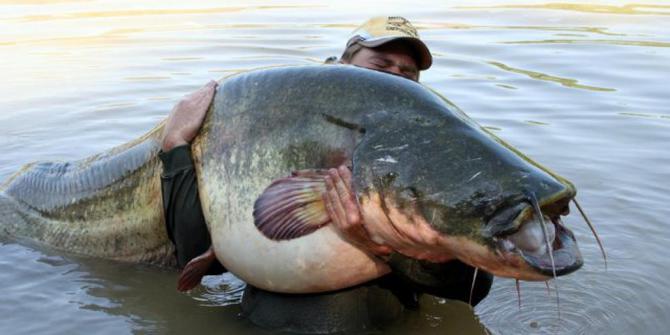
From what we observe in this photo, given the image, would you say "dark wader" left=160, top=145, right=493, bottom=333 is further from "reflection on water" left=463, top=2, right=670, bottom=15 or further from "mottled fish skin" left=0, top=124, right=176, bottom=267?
"reflection on water" left=463, top=2, right=670, bottom=15

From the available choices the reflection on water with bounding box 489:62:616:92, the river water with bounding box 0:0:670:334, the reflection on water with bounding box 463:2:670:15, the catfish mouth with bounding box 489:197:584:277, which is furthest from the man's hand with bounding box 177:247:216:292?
the reflection on water with bounding box 463:2:670:15

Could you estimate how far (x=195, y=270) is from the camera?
11.1ft

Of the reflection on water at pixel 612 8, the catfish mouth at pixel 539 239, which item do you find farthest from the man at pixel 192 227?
the reflection on water at pixel 612 8

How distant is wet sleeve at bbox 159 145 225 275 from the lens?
3402 millimetres

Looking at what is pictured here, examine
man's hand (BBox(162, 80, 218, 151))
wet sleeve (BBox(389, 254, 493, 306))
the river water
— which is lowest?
the river water

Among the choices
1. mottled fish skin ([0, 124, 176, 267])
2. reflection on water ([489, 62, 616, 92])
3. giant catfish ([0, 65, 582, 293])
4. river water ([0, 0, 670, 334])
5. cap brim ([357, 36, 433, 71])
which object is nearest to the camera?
giant catfish ([0, 65, 582, 293])

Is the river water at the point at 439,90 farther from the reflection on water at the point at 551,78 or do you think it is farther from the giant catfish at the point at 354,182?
the giant catfish at the point at 354,182

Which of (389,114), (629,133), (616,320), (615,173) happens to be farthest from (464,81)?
(389,114)

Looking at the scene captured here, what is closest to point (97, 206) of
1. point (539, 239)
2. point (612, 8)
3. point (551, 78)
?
point (539, 239)

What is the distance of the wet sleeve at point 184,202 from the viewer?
3402mm

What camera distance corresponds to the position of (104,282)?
13.8 ft

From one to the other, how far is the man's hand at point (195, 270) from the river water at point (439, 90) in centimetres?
39

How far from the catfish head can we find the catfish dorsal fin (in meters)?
0.15

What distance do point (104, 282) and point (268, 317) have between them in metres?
1.05
